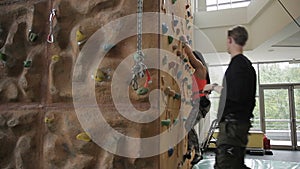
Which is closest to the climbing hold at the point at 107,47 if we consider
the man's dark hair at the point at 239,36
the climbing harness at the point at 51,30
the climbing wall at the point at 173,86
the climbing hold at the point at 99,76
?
the climbing hold at the point at 99,76

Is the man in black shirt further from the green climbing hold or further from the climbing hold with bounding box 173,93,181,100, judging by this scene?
the green climbing hold

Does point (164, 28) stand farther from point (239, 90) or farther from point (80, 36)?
point (239, 90)

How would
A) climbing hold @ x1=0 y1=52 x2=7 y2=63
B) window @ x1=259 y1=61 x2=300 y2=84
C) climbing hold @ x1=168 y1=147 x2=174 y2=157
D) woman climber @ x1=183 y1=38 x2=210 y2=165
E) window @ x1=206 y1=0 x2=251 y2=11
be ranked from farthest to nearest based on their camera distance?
window @ x1=259 y1=61 x2=300 y2=84 → window @ x1=206 y1=0 x2=251 y2=11 → woman climber @ x1=183 y1=38 x2=210 y2=165 → climbing hold @ x1=0 y1=52 x2=7 y2=63 → climbing hold @ x1=168 y1=147 x2=174 y2=157

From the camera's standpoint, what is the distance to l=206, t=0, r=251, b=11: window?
7441 mm

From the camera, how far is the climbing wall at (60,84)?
1.72 metres

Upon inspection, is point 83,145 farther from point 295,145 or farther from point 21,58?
point 295,145

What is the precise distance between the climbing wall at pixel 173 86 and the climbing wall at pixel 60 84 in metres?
0.01

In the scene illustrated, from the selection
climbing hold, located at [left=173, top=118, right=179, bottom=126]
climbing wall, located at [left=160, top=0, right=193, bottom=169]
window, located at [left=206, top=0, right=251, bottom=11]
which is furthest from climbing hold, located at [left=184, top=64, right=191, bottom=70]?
window, located at [left=206, top=0, right=251, bottom=11]

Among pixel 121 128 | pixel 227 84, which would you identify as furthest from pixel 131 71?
pixel 227 84

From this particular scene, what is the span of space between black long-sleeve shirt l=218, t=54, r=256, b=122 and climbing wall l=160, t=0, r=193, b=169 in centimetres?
41

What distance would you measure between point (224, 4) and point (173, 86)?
6423 millimetres

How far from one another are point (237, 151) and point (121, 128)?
929 mm

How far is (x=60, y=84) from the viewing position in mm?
1908

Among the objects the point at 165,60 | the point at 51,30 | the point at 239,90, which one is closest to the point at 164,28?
the point at 165,60
